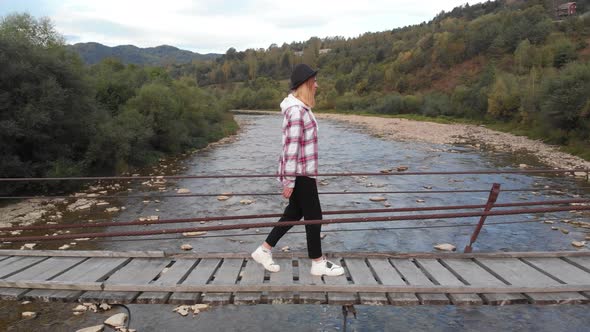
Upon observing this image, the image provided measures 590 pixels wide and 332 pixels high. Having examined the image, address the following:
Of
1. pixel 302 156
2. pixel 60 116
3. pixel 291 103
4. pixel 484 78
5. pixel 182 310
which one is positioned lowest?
pixel 182 310

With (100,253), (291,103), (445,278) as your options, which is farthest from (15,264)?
(445,278)

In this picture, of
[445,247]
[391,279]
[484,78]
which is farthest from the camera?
[484,78]

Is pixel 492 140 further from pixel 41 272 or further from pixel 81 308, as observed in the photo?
pixel 41 272

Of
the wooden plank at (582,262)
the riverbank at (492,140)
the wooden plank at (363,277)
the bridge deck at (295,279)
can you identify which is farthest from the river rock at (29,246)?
the riverbank at (492,140)

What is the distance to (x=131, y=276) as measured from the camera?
4.70m

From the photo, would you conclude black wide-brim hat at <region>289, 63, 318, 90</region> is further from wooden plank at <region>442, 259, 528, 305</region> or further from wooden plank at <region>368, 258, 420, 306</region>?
wooden plank at <region>442, 259, 528, 305</region>

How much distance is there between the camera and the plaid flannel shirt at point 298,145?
4203mm

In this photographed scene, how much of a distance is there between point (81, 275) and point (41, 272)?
0.50m

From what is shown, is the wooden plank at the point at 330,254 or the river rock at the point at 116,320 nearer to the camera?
the wooden plank at the point at 330,254

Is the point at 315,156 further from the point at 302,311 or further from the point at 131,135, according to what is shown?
the point at 131,135

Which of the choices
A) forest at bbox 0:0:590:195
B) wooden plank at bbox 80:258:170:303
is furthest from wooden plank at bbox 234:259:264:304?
forest at bbox 0:0:590:195

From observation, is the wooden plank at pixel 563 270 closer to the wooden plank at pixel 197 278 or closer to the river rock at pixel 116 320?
the wooden plank at pixel 197 278

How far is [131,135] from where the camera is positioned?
66.2ft

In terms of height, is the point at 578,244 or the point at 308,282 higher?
the point at 308,282
